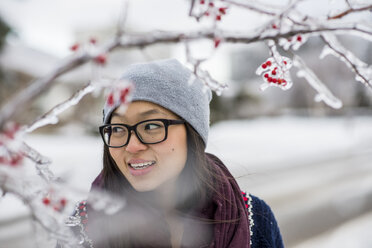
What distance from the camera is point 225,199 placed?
1477 mm

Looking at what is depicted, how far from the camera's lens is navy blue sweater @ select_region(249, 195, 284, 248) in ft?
5.08

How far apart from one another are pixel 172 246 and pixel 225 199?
31 cm

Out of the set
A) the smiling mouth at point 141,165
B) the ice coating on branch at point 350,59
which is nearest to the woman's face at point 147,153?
the smiling mouth at point 141,165

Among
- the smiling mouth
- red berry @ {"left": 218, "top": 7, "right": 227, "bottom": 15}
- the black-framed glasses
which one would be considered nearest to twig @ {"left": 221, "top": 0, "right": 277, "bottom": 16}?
red berry @ {"left": 218, "top": 7, "right": 227, "bottom": 15}

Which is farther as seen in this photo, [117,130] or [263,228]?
[263,228]

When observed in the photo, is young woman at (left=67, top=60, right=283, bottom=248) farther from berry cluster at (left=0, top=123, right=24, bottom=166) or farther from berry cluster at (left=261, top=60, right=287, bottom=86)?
berry cluster at (left=0, top=123, right=24, bottom=166)

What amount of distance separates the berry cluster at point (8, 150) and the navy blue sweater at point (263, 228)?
1.28 metres

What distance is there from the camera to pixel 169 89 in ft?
4.26

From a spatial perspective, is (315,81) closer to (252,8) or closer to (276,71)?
(276,71)

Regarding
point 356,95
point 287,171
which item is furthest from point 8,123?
point 356,95

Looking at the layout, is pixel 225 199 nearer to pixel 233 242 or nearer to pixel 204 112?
pixel 233 242

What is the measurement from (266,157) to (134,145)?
921cm

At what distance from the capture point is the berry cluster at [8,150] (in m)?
0.48

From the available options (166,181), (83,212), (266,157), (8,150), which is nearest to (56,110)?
(8,150)
